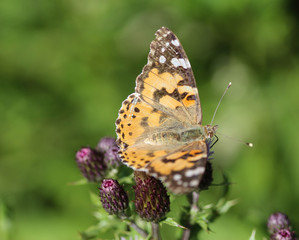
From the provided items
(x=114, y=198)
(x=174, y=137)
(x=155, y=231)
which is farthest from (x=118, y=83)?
(x=155, y=231)

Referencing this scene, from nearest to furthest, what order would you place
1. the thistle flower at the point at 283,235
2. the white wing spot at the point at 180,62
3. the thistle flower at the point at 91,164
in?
1. the thistle flower at the point at 283,235
2. the white wing spot at the point at 180,62
3. the thistle flower at the point at 91,164

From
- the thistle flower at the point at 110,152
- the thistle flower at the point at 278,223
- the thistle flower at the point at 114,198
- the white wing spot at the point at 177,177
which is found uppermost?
the white wing spot at the point at 177,177

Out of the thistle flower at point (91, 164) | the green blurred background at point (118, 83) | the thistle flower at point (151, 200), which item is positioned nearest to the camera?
the thistle flower at point (151, 200)

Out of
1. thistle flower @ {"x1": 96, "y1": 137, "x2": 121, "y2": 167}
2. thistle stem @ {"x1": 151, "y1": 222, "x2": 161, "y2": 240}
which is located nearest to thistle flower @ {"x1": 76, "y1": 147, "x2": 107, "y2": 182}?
thistle flower @ {"x1": 96, "y1": 137, "x2": 121, "y2": 167}

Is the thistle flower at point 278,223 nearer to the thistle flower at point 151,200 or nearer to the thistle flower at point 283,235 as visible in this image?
the thistle flower at point 283,235

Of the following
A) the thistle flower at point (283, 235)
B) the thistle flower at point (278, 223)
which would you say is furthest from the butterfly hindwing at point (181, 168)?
the thistle flower at point (278, 223)

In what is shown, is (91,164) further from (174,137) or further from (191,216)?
(191,216)
